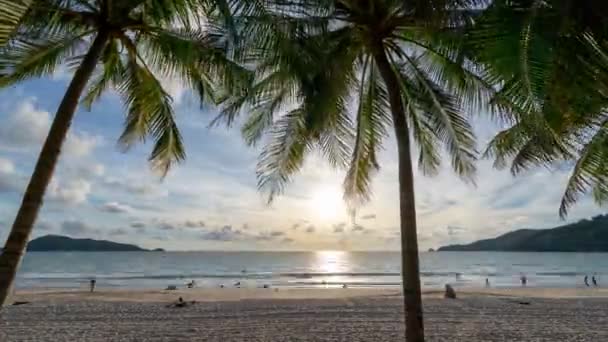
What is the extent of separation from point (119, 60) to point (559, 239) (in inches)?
5655

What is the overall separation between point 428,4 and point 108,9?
12.3 ft

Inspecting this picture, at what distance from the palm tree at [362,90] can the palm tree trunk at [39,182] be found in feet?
6.67

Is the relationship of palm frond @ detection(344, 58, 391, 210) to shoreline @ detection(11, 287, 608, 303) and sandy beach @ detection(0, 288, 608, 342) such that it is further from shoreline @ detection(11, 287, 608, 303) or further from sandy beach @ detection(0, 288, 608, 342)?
shoreline @ detection(11, 287, 608, 303)

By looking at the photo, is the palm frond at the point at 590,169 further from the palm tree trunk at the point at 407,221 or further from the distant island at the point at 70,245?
the distant island at the point at 70,245

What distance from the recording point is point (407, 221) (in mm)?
6750

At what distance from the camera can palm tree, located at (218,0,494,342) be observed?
6.12 metres

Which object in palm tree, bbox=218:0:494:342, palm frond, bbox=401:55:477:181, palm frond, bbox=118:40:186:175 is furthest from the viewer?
palm frond, bbox=401:55:477:181

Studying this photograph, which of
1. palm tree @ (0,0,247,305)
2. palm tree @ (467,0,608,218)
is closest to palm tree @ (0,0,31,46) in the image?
palm tree @ (0,0,247,305)

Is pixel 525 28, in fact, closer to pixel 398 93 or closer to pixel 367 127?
pixel 398 93

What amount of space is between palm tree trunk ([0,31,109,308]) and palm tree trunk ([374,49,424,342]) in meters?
4.07

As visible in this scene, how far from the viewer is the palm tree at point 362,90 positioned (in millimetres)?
6125

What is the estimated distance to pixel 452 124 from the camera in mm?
8148

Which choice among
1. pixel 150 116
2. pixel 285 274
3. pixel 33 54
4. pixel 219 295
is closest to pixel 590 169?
pixel 150 116

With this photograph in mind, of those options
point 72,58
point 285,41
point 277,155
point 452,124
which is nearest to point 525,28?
point 285,41
